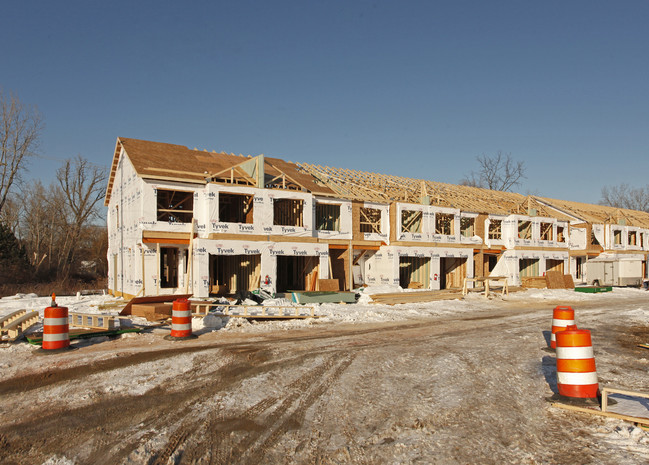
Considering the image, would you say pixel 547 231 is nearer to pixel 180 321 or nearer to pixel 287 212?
pixel 287 212

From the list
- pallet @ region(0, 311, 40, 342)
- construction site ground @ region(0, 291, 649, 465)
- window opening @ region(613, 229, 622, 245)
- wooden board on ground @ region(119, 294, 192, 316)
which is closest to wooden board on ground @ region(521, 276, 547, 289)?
window opening @ region(613, 229, 622, 245)

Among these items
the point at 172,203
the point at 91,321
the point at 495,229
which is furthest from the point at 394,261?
the point at 91,321

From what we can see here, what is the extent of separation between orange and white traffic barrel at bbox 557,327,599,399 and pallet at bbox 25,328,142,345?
10.7m

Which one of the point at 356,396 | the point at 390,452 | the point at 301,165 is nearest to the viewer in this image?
the point at 390,452

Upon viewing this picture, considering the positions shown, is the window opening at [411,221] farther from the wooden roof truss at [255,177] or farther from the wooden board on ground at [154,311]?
the wooden board on ground at [154,311]

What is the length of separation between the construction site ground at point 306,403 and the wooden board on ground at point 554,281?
73.7ft

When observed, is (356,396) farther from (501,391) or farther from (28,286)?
(28,286)

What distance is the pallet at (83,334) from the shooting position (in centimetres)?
1098

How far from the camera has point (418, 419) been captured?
612cm

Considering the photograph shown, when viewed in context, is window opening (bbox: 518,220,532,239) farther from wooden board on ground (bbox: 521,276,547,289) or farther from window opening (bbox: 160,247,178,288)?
window opening (bbox: 160,247,178,288)

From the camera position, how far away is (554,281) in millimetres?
32969

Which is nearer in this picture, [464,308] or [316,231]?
[464,308]

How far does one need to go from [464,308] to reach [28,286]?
28.2m

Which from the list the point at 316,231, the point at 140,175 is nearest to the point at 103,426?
the point at 140,175
